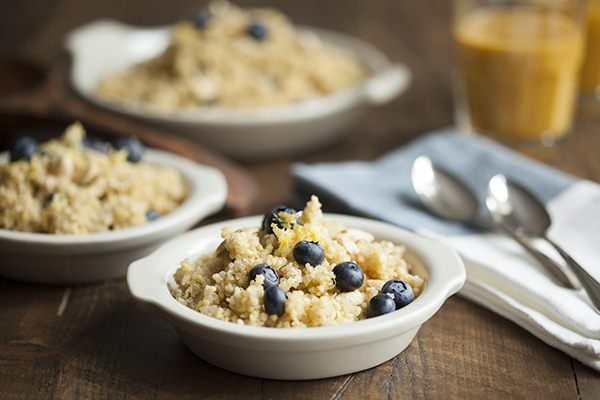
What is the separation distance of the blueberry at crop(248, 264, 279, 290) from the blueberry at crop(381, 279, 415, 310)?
19cm

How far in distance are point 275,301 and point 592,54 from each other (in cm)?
185

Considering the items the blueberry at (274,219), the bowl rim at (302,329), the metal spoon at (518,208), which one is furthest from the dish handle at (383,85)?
the blueberry at (274,219)

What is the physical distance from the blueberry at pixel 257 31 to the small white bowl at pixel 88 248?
0.92 metres

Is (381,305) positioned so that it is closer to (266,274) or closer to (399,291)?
(399,291)

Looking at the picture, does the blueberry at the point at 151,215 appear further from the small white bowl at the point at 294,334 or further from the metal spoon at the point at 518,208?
the metal spoon at the point at 518,208

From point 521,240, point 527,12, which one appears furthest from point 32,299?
point 527,12

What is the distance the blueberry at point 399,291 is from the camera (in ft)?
3.53

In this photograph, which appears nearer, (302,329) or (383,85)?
(302,329)

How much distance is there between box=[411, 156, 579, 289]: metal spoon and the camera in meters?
1.59

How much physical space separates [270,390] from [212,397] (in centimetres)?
10

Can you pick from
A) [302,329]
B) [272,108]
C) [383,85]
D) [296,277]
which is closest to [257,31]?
[272,108]

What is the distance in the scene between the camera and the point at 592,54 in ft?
7.61

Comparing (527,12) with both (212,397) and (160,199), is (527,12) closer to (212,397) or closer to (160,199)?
(160,199)

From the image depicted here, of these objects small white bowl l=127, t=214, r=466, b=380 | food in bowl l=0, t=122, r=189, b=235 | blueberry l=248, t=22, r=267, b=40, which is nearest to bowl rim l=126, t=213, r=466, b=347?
small white bowl l=127, t=214, r=466, b=380
